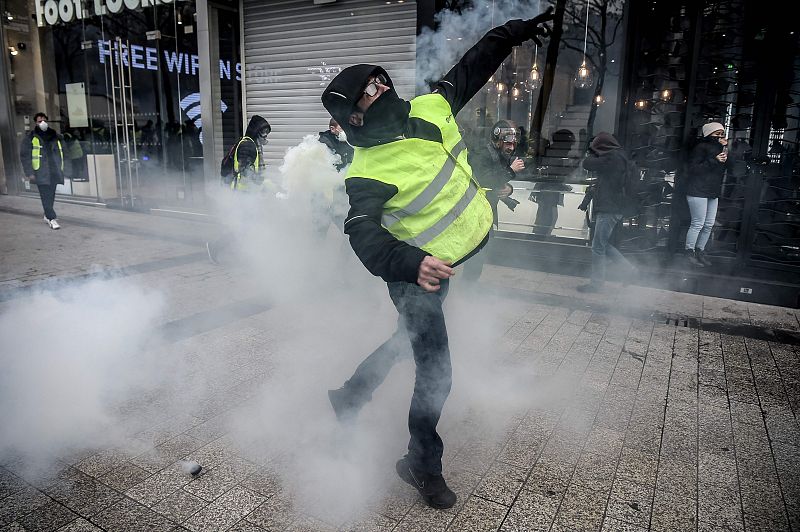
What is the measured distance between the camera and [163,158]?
11508 mm

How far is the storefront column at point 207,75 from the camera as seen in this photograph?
380 inches

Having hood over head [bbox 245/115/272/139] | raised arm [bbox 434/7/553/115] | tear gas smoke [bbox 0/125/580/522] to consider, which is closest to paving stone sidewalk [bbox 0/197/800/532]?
tear gas smoke [bbox 0/125/580/522]

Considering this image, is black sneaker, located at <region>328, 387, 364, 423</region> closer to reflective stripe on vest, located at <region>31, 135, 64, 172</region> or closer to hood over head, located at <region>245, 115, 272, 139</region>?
hood over head, located at <region>245, 115, 272, 139</region>

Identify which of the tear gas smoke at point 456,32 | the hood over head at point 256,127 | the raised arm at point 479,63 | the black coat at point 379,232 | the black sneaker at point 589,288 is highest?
the tear gas smoke at point 456,32

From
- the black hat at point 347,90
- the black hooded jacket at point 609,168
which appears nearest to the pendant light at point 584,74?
the black hooded jacket at point 609,168

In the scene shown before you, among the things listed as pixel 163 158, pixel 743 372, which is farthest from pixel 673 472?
pixel 163 158

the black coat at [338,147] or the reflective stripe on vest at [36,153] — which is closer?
the black coat at [338,147]

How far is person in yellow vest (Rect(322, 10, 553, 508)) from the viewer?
7.56 feet

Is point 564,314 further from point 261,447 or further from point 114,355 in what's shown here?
point 114,355

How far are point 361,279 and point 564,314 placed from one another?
222 cm

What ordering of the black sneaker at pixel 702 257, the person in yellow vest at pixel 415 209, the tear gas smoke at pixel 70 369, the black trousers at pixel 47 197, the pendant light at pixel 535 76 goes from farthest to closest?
1. the black trousers at pixel 47 197
2. the pendant light at pixel 535 76
3. the black sneaker at pixel 702 257
4. the tear gas smoke at pixel 70 369
5. the person in yellow vest at pixel 415 209

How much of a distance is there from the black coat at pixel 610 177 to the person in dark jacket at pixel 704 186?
1072mm

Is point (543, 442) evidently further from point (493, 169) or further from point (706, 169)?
point (706, 169)

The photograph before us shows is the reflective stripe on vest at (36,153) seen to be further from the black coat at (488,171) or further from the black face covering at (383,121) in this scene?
the black face covering at (383,121)
